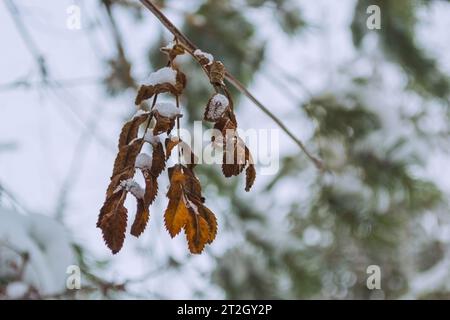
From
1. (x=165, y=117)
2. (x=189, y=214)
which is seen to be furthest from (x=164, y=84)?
(x=189, y=214)

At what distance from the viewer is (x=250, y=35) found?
8.73ft

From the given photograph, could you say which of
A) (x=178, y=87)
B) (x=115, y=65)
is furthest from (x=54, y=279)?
(x=115, y=65)

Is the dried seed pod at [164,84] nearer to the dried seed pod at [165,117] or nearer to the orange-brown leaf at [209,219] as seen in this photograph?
the dried seed pod at [165,117]

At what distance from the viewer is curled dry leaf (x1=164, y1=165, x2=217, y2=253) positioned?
2.56 feet

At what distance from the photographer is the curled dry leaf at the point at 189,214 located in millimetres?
780

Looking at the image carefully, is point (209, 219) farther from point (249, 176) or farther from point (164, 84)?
point (164, 84)

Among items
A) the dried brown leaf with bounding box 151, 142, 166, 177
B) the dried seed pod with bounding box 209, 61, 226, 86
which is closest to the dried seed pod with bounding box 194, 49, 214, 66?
the dried seed pod with bounding box 209, 61, 226, 86

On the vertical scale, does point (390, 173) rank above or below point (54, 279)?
above

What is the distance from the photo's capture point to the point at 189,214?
786 mm

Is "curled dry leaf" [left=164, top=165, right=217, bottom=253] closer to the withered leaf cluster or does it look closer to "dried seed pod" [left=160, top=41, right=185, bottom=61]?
the withered leaf cluster

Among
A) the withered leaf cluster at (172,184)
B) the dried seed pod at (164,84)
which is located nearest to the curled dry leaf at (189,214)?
the withered leaf cluster at (172,184)
